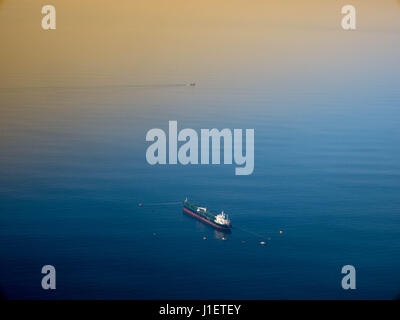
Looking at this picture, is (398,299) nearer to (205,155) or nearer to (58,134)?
(205,155)

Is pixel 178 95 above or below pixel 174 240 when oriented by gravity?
above

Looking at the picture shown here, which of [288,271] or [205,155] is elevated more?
[205,155]

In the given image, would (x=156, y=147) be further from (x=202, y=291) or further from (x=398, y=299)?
(x=398, y=299)

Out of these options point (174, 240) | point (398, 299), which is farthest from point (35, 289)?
point (398, 299)
